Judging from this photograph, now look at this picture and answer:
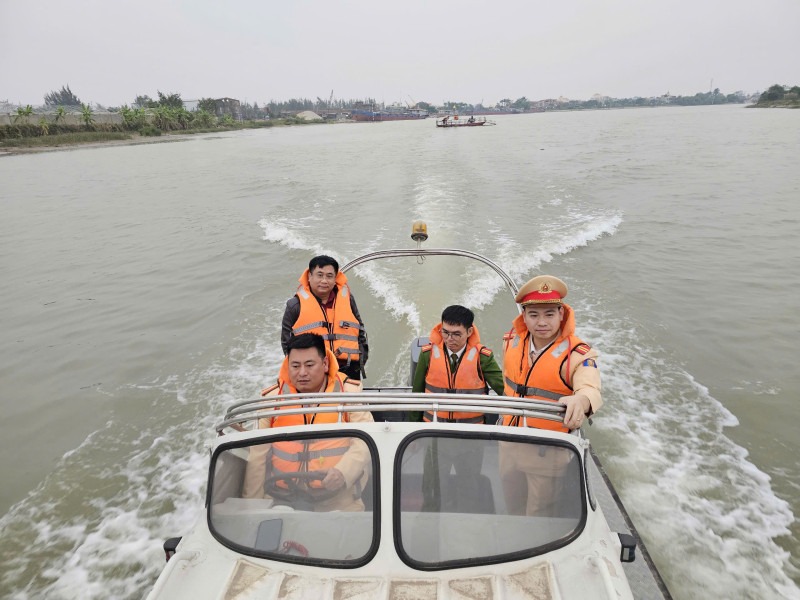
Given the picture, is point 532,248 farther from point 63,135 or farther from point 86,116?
point 86,116

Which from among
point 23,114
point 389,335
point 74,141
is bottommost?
point 389,335

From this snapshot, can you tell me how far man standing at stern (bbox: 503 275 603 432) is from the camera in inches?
97.7

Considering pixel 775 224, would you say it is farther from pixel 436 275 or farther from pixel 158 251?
pixel 158 251

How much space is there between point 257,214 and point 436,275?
25.3ft

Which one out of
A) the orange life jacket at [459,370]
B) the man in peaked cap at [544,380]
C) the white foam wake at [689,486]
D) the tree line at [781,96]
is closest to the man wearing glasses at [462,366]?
the orange life jacket at [459,370]

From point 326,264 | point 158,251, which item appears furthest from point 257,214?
point 326,264

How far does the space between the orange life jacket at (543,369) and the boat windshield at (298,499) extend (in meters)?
1.02

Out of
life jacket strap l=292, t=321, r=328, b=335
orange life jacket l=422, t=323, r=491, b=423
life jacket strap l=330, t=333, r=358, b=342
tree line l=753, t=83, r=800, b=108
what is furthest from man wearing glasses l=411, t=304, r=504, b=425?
tree line l=753, t=83, r=800, b=108

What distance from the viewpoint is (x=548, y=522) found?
196cm

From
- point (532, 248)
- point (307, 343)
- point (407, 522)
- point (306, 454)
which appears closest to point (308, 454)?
point (306, 454)

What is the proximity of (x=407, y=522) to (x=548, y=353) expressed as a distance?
125 cm

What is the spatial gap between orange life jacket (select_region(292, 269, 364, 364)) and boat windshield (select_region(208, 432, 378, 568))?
1.80 m

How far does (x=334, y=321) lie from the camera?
3.93 m

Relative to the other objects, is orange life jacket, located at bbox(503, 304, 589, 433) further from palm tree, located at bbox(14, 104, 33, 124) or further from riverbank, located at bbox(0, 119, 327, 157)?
palm tree, located at bbox(14, 104, 33, 124)
